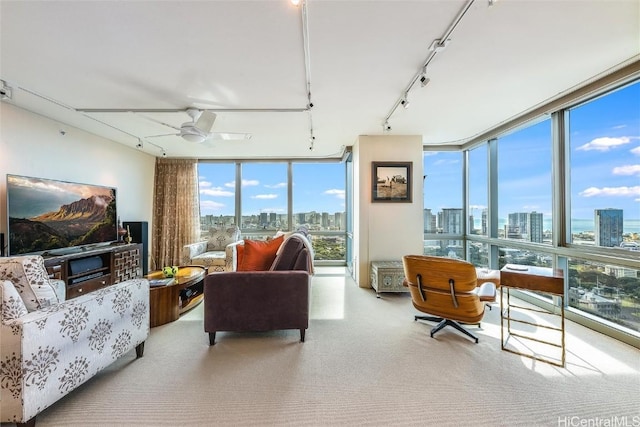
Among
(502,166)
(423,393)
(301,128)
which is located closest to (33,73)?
(301,128)

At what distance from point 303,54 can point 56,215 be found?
3.79 meters

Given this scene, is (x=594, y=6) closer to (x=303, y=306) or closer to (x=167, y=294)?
(x=303, y=306)

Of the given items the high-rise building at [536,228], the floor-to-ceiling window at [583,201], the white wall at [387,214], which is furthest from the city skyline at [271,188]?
the high-rise building at [536,228]

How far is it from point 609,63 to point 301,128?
3.30 metres

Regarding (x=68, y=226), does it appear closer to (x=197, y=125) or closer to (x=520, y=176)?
(x=197, y=125)

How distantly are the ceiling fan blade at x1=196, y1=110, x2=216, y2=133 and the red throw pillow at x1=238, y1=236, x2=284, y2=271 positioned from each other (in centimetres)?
141

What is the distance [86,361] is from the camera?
167 cm

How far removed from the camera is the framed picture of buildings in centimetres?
427

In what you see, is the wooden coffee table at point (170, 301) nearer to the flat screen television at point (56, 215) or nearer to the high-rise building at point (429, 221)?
the flat screen television at point (56, 215)

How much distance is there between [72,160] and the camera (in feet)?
12.3

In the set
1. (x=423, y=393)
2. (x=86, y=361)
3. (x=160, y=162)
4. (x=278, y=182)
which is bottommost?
(x=423, y=393)

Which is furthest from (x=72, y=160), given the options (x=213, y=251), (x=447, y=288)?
(x=447, y=288)

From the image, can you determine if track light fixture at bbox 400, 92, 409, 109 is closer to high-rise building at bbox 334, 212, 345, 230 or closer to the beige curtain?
high-rise building at bbox 334, 212, 345, 230

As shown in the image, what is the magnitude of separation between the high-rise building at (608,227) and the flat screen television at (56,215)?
Result: 6.46 metres
